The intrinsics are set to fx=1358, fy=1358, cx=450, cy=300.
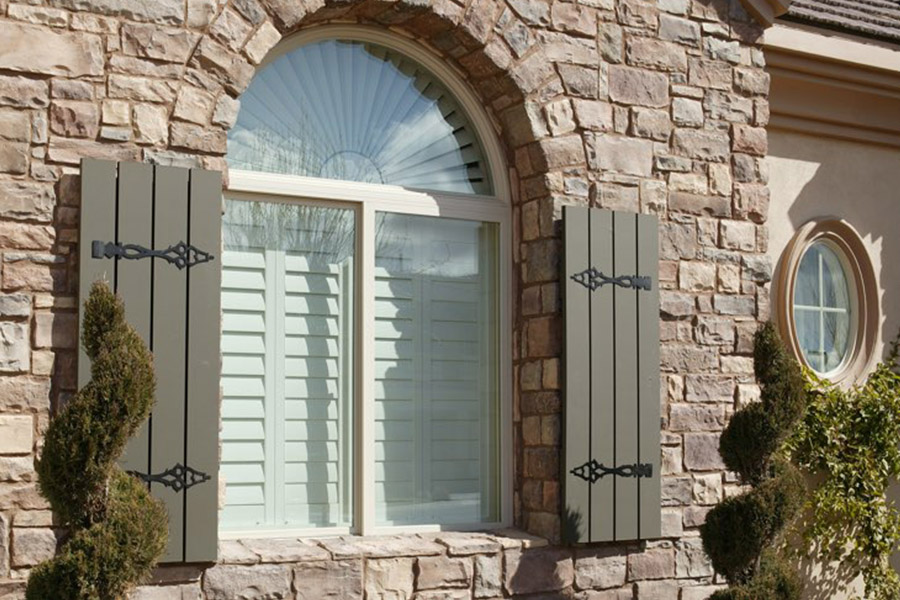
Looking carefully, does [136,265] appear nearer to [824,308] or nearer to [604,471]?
[604,471]

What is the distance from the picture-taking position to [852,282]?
29.6 ft

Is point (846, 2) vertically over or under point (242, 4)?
over

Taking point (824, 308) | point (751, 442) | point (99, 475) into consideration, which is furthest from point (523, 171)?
point (99, 475)

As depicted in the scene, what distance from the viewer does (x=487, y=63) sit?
7027 millimetres

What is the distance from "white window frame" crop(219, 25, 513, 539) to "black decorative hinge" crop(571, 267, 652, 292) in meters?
Answer: 0.45

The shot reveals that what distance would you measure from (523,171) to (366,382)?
1.42 meters

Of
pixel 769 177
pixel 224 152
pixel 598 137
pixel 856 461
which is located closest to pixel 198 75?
pixel 224 152

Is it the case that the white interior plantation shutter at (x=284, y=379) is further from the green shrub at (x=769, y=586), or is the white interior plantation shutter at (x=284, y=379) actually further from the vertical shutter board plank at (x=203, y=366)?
the green shrub at (x=769, y=586)

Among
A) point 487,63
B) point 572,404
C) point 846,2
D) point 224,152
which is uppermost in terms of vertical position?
point 846,2

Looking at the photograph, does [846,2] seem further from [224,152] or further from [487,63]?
[224,152]

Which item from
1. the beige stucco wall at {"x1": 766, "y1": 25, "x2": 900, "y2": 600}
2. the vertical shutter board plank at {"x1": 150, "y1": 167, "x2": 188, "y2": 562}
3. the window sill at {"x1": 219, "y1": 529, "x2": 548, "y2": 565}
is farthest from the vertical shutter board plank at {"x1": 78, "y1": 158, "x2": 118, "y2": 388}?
the beige stucco wall at {"x1": 766, "y1": 25, "x2": 900, "y2": 600}

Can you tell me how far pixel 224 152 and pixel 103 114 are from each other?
0.56 meters

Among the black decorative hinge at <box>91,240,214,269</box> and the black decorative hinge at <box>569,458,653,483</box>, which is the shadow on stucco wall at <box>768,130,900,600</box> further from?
the black decorative hinge at <box>91,240,214,269</box>

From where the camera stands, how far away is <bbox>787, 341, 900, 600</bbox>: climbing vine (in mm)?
8297
